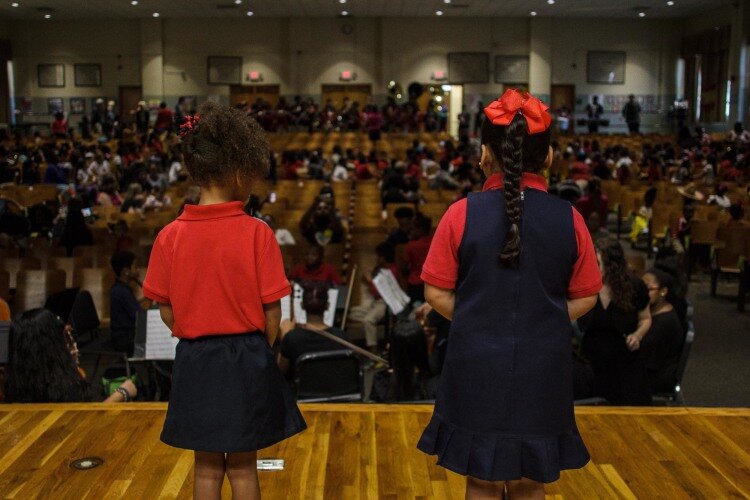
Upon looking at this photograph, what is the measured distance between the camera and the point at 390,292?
6.58 metres

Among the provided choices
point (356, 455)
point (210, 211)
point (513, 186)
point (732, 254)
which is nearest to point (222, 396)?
point (210, 211)

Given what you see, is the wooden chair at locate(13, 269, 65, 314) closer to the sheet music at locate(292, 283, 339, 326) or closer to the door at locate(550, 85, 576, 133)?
the sheet music at locate(292, 283, 339, 326)

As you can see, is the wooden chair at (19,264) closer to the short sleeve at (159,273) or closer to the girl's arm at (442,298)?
the short sleeve at (159,273)

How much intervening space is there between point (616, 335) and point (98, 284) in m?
4.92

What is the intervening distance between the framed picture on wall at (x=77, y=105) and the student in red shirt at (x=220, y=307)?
1252 inches

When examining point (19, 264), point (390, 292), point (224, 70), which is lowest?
point (19, 264)

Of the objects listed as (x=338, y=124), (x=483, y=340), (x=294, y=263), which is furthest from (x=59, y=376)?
(x=338, y=124)

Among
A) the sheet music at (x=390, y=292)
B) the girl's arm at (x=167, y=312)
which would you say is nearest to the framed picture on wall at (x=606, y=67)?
the sheet music at (x=390, y=292)

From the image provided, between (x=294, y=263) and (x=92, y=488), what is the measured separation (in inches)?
193

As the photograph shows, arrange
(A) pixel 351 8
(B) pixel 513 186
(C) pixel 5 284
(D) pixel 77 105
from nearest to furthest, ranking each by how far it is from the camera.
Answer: (B) pixel 513 186, (C) pixel 5 284, (A) pixel 351 8, (D) pixel 77 105

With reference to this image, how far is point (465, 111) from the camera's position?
1275 inches

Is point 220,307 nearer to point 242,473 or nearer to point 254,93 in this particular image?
point 242,473

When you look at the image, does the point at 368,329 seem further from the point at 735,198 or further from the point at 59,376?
the point at 735,198

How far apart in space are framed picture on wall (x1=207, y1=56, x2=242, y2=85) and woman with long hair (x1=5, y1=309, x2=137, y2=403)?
2869cm
